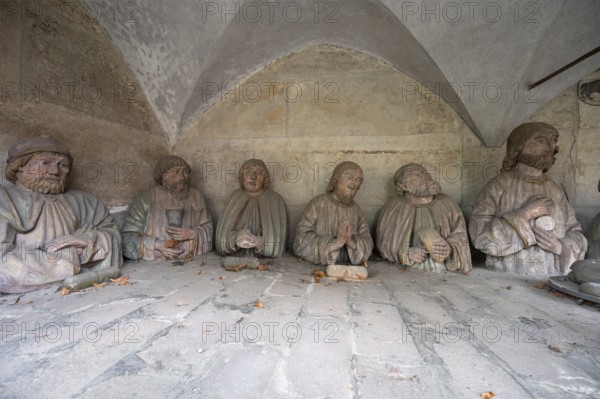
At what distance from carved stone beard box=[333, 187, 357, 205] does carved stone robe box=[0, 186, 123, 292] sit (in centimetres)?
293

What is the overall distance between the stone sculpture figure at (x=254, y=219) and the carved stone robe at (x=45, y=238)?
1.36 meters

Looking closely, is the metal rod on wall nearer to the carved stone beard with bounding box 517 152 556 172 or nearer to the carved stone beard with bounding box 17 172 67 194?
the carved stone beard with bounding box 517 152 556 172

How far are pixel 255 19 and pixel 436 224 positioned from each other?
401 cm

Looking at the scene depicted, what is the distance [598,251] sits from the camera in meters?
3.67

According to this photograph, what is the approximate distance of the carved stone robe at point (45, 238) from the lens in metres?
2.74

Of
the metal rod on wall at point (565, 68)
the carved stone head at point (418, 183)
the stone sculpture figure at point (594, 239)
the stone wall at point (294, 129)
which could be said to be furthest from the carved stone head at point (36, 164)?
the stone sculpture figure at point (594, 239)

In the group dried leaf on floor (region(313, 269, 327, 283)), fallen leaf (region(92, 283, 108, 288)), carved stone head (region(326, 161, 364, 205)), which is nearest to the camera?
fallen leaf (region(92, 283, 108, 288))

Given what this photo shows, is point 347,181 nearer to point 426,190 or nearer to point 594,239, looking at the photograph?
point 426,190

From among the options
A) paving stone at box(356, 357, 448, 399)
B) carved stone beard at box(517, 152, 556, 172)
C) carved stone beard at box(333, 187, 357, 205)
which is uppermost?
carved stone beard at box(517, 152, 556, 172)

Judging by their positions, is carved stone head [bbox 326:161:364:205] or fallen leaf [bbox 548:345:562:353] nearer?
fallen leaf [bbox 548:345:562:353]

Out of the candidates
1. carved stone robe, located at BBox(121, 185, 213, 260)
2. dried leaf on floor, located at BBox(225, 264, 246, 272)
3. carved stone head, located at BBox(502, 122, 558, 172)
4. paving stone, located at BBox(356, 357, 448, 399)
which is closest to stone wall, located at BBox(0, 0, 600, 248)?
carved stone robe, located at BBox(121, 185, 213, 260)

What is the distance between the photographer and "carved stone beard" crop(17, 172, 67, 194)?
3.10 metres

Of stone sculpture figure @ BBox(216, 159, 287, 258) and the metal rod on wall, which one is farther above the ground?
the metal rod on wall

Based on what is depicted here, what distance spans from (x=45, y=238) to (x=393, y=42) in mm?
5229
